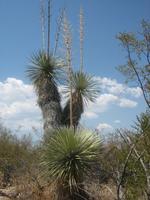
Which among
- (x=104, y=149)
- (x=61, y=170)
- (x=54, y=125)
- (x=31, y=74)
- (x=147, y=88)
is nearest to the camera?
(x=147, y=88)

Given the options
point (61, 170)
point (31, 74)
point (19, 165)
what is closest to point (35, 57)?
point (31, 74)

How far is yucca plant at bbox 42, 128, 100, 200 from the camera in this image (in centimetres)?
1303

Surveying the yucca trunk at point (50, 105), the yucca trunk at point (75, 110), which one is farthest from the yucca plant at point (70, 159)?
the yucca trunk at point (75, 110)

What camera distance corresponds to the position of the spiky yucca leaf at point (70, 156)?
13094 millimetres

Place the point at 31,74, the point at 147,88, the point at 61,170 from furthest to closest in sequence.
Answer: the point at 31,74 → the point at 61,170 → the point at 147,88

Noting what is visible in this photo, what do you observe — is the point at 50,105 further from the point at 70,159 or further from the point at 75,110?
the point at 70,159

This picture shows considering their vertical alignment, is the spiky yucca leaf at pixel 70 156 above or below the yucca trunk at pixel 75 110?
below

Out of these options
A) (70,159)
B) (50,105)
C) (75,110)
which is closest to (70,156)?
(70,159)

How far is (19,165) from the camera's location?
688 inches

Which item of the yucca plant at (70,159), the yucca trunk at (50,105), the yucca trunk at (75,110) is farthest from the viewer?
the yucca trunk at (75,110)

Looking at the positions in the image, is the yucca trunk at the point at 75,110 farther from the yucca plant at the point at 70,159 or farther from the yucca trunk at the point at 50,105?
the yucca plant at the point at 70,159

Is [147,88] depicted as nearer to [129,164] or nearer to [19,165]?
[129,164]

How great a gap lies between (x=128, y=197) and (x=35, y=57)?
33.4ft

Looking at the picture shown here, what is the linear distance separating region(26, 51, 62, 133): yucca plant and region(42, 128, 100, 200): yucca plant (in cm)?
275
